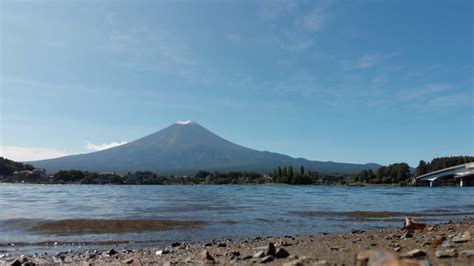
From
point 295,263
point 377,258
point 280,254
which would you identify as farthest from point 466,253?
point 280,254

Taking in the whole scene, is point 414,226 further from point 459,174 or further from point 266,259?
point 459,174

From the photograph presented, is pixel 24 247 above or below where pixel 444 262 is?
below

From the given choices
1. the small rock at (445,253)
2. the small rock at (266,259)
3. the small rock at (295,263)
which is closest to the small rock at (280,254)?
the small rock at (266,259)

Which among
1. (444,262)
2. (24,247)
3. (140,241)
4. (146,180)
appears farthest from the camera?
(146,180)

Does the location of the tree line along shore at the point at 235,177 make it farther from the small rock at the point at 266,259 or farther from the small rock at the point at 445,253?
A: the small rock at the point at 445,253

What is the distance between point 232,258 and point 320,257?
54.6 inches

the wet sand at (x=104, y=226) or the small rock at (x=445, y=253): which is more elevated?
the small rock at (x=445, y=253)

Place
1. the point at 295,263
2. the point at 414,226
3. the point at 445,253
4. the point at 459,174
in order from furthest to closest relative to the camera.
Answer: the point at 459,174
the point at 414,226
the point at 445,253
the point at 295,263

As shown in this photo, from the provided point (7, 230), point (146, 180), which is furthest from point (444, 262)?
point (146, 180)

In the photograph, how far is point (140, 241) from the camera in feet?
38.8

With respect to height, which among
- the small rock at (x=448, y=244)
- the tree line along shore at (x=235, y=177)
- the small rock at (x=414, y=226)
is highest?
the tree line along shore at (x=235, y=177)

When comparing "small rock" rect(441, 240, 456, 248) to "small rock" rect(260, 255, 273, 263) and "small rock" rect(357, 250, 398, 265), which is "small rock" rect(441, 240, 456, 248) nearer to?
"small rock" rect(357, 250, 398, 265)

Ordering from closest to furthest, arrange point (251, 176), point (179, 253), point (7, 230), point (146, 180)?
point (179, 253)
point (7, 230)
point (146, 180)
point (251, 176)

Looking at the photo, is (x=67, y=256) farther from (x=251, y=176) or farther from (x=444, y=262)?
(x=251, y=176)
